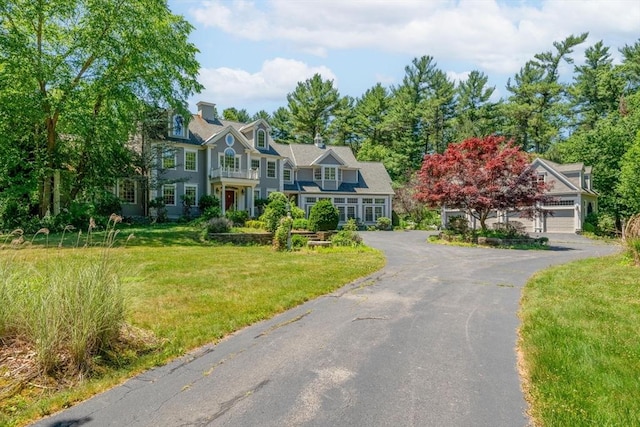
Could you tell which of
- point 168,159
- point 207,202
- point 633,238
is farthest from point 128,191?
point 633,238

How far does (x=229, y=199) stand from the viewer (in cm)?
2961

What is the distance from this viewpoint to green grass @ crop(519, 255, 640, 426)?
340 centimetres

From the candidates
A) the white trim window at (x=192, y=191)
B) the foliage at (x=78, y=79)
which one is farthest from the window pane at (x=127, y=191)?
the white trim window at (x=192, y=191)

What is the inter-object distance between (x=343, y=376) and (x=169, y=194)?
2468 centimetres

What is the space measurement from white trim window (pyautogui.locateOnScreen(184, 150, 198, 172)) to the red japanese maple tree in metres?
15.9

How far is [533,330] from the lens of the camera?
5734 millimetres

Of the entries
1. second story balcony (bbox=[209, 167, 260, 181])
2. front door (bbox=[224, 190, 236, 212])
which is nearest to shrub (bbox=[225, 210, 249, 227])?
second story balcony (bbox=[209, 167, 260, 181])

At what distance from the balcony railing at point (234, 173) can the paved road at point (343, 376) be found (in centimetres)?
2137

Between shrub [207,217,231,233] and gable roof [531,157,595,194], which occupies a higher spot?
gable roof [531,157,595,194]

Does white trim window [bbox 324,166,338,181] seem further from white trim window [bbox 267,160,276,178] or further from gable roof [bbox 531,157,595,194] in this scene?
→ gable roof [bbox 531,157,595,194]

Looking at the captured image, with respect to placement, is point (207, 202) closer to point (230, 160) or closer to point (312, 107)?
point (230, 160)

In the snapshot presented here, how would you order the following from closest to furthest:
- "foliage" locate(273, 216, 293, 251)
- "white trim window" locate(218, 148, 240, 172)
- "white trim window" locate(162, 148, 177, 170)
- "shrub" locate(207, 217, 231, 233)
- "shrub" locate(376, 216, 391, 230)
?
1. "foliage" locate(273, 216, 293, 251)
2. "shrub" locate(207, 217, 231, 233)
3. "white trim window" locate(162, 148, 177, 170)
4. "white trim window" locate(218, 148, 240, 172)
5. "shrub" locate(376, 216, 391, 230)

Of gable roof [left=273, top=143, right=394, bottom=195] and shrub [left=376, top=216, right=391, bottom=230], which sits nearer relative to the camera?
shrub [left=376, top=216, right=391, bottom=230]

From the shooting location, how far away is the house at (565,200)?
2981cm
